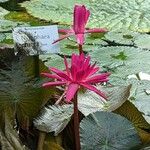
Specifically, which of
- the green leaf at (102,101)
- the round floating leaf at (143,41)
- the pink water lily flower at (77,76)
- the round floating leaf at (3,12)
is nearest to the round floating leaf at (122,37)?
the round floating leaf at (143,41)

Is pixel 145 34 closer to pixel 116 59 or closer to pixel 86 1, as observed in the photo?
pixel 116 59

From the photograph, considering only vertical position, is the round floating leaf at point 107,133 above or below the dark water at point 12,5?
above

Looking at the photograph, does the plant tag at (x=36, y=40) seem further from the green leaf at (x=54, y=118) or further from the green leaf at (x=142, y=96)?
the green leaf at (x=142, y=96)

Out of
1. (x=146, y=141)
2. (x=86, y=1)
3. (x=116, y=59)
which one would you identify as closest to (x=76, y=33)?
(x=146, y=141)

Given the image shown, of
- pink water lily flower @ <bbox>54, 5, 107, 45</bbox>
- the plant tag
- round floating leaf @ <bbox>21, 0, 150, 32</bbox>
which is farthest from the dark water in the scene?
pink water lily flower @ <bbox>54, 5, 107, 45</bbox>

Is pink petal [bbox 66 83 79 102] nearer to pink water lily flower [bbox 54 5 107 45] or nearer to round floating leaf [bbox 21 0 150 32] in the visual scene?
pink water lily flower [bbox 54 5 107 45]

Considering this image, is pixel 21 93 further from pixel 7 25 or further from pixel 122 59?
pixel 7 25

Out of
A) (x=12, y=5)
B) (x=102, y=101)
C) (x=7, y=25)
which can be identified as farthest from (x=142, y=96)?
(x=12, y=5)
